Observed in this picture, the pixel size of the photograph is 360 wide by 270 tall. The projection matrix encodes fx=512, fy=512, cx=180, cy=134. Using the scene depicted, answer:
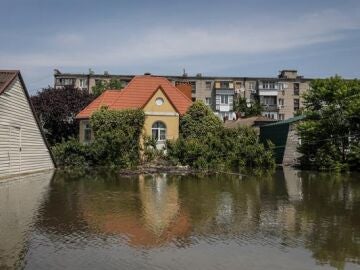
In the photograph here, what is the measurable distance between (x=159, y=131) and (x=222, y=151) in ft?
24.8

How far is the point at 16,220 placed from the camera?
13570 millimetres

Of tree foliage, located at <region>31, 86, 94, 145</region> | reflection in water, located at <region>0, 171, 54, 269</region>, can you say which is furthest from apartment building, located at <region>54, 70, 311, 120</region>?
reflection in water, located at <region>0, 171, 54, 269</region>

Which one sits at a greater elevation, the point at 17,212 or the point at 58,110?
the point at 58,110

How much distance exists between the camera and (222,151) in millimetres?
36938

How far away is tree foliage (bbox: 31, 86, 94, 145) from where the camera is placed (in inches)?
2101

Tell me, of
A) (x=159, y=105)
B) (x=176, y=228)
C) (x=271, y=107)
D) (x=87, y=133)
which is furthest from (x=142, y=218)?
(x=271, y=107)

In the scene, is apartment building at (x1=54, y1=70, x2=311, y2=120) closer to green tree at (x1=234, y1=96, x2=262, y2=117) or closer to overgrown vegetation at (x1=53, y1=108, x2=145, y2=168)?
green tree at (x1=234, y1=96, x2=262, y2=117)

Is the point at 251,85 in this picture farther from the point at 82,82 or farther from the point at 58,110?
the point at 58,110

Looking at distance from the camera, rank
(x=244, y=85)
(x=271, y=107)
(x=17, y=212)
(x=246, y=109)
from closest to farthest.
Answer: (x=17, y=212)
(x=246, y=109)
(x=271, y=107)
(x=244, y=85)

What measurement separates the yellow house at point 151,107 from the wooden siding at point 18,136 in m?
12.6

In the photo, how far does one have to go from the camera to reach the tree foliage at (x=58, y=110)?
175ft

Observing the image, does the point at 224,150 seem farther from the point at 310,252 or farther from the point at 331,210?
the point at 310,252

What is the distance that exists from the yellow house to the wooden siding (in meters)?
12.6

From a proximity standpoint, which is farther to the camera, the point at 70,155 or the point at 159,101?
the point at 159,101
